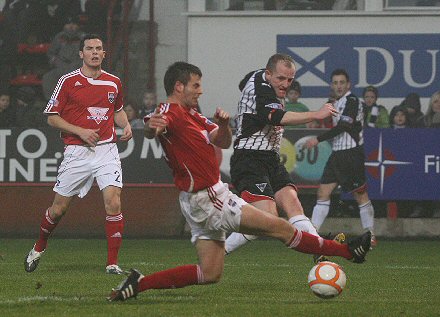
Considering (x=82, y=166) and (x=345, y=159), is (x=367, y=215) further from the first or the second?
(x=82, y=166)

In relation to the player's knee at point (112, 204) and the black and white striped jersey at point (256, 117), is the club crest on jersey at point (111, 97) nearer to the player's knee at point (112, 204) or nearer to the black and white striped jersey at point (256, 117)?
the player's knee at point (112, 204)

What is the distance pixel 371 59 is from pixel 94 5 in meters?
4.53

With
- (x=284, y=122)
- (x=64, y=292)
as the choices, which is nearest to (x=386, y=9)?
(x=284, y=122)

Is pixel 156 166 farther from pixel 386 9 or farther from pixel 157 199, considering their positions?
pixel 386 9

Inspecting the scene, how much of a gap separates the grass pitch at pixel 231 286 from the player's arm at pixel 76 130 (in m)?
1.28

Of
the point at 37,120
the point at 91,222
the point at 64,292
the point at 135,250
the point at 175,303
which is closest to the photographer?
the point at 175,303

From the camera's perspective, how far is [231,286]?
10.2 metres

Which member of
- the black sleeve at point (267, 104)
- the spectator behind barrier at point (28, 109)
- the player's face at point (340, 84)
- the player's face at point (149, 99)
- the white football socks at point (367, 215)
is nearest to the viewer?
the black sleeve at point (267, 104)

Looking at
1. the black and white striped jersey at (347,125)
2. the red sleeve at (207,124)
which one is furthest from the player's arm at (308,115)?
the black and white striped jersey at (347,125)

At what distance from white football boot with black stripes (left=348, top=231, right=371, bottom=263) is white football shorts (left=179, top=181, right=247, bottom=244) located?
0.92 m

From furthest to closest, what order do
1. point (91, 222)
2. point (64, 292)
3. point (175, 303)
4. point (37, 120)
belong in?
point (37, 120) → point (91, 222) → point (64, 292) → point (175, 303)

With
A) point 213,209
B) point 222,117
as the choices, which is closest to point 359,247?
point 213,209

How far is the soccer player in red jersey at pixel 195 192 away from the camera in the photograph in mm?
8547

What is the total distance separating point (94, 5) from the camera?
19266 millimetres
